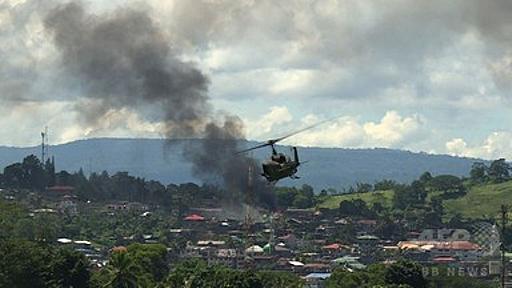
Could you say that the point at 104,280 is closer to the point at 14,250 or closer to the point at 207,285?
the point at 207,285

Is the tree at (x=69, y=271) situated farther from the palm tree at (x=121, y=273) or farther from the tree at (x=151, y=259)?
the tree at (x=151, y=259)

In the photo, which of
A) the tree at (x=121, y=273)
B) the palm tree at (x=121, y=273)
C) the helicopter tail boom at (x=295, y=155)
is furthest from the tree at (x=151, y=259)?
the helicopter tail boom at (x=295, y=155)

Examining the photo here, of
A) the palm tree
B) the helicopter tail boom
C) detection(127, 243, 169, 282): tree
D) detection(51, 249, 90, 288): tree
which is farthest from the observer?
detection(127, 243, 169, 282): tree

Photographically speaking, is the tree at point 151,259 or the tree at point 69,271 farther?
the tree at point 151,259

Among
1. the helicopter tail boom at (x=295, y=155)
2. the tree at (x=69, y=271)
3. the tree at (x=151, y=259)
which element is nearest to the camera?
the helicopter tail boom at (x=295, y=155)

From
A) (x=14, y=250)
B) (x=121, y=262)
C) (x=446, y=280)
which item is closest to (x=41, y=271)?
(x=14, y=250)

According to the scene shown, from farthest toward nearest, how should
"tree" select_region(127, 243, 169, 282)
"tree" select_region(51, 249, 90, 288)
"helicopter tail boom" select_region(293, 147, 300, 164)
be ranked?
"tree" select_region(127, 243, 169, 282) → "tree" select_region(51, 249, 90, 288) → "helicopter tail boom" select_region(293, 147, 300, 164)

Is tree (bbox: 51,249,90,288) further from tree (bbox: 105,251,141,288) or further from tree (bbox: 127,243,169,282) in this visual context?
tree (bbox: 127,243,169,282)

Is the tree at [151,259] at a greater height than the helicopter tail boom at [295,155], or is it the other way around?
the helicopter tail boom at [295,155]

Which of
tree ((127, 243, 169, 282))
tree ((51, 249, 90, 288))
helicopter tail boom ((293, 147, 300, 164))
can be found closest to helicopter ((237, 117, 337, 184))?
helicopter tail boom ((293, 147, 300, 164))
